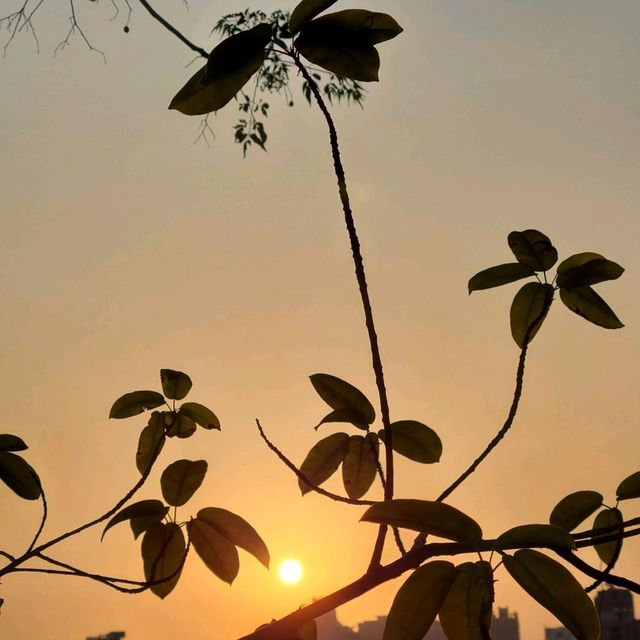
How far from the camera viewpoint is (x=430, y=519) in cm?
66

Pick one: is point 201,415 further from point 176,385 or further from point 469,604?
point 469,604

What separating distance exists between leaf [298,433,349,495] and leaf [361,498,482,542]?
0.41 meters

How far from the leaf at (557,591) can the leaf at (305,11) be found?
1.76 ft

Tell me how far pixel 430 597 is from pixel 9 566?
2.06ft

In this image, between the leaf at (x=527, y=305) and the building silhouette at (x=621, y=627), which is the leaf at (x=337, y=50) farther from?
the building silhouette at (x=621, y=627)

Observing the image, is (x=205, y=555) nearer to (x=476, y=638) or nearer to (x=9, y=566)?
(x=9, y=566)

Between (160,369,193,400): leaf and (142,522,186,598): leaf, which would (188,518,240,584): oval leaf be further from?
(160,369,193,400): leaf

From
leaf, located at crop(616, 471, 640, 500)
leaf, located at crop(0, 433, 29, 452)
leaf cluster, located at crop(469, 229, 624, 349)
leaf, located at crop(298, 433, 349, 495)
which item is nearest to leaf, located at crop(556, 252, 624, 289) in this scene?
leaf cluster, located at crop(469, 229, 624, 349)

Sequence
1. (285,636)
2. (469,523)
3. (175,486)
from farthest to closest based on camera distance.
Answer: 1. (175,486)
2. (285,636)
3. (469,523)

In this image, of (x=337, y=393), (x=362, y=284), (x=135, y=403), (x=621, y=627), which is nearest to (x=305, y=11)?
(x=362, y=284)

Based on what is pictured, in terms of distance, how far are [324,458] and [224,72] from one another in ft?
1.63

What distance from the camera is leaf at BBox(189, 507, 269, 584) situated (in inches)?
41.2

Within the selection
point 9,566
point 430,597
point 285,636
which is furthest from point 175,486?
point 430,597

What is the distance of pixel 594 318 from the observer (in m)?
1.13
